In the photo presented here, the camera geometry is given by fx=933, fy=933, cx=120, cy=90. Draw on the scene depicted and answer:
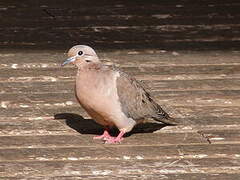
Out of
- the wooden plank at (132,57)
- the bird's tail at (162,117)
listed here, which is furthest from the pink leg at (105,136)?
the wooden plank at (132,57)

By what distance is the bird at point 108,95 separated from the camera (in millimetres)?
5668

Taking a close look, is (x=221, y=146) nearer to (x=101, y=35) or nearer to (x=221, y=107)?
(x=221, y=107)

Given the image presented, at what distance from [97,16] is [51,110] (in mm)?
2647

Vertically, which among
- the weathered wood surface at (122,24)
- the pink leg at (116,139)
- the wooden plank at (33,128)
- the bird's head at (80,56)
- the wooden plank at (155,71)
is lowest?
the pink leg at (116,139)

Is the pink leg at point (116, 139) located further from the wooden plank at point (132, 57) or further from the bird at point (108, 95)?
the wooden plank at point (132, 57)

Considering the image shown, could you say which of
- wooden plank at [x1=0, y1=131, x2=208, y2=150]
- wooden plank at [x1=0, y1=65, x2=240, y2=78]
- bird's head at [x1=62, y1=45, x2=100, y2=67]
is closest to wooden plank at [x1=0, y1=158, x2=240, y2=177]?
wooden plank at [x1=0, y1=131, x2=208, y2=150]

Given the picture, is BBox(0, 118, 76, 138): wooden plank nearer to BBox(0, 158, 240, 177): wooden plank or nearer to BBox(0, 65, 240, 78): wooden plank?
BBox(0, 158, 240, 177): wooden plank

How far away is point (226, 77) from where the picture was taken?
23.5 feet

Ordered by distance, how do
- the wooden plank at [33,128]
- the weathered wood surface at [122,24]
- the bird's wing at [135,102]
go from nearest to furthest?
1. the bird's wing at [135,102]
2. the wooden plank at [33,128]
3. the weathered wood surface at [122,24]

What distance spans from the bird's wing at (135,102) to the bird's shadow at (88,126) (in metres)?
0.16

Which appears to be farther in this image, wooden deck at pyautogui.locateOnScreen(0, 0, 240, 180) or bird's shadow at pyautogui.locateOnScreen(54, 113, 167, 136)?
bird's shadow at pyautogui.locateOnScreen(54, 113, 167, 136)

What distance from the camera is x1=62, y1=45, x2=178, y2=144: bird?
5.67m

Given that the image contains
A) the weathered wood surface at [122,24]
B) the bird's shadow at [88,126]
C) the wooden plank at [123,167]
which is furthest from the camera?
the weathered wood surface at [122,24]

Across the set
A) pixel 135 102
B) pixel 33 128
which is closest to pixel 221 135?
pixel 135 102
